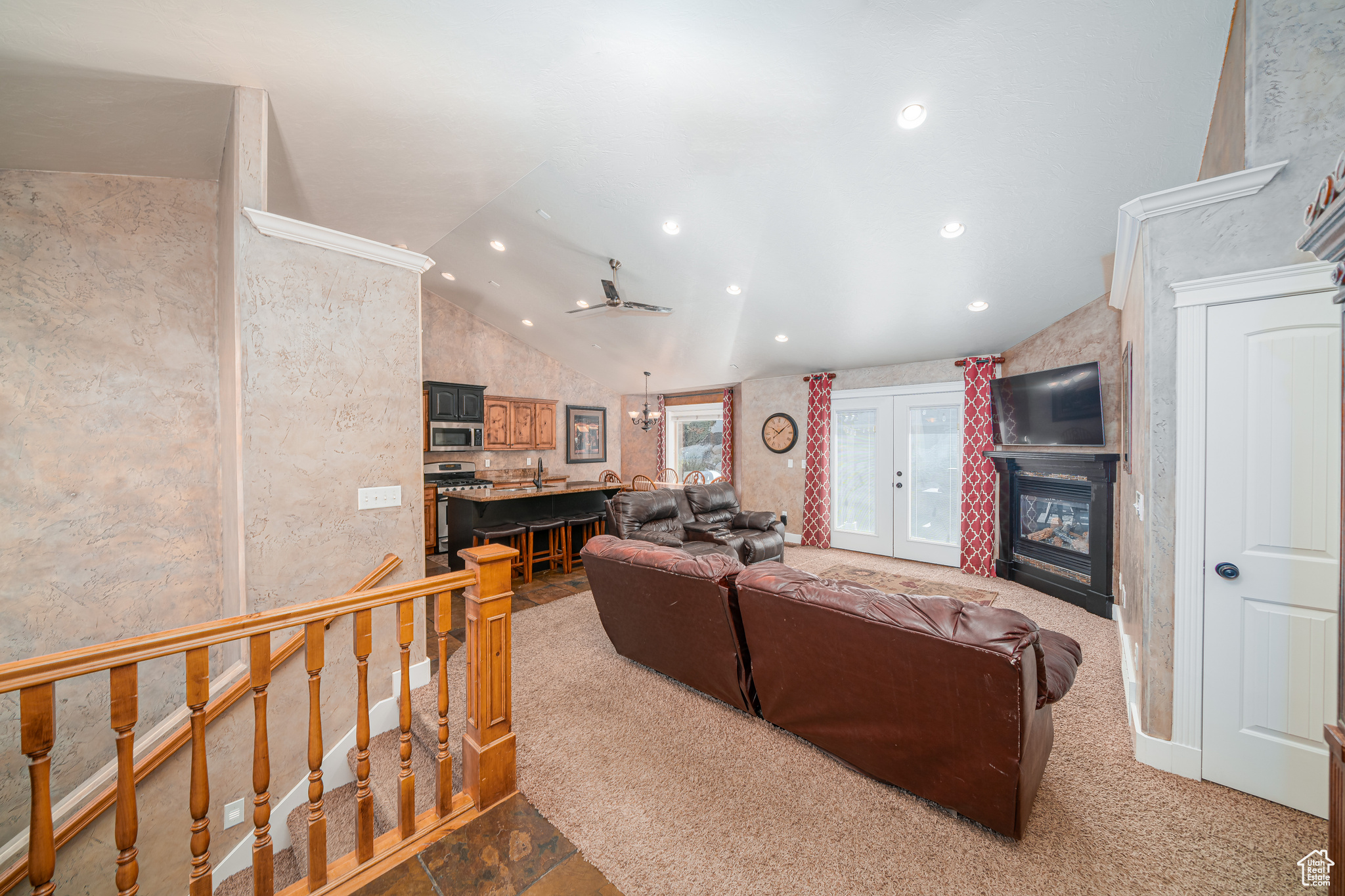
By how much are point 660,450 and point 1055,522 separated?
6.01m

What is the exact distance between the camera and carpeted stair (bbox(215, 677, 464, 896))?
198 centimetres

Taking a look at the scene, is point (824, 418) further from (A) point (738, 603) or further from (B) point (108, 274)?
(B) point (108, 274)

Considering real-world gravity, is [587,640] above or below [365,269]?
below

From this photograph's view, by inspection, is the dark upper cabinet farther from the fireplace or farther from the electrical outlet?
the fireplace

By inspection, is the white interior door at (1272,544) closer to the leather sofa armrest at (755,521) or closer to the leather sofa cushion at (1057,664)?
the leather sofa cushion at (1057,664)

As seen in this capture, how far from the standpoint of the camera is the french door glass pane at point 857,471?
5.96m

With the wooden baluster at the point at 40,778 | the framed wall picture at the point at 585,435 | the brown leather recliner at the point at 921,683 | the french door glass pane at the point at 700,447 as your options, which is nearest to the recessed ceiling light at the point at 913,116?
the brown leather recliner at the point at 921,683

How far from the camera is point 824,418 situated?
6277mm

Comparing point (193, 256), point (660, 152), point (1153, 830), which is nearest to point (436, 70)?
point (660, 152)

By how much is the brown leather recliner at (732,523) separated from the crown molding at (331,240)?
11.3 ft

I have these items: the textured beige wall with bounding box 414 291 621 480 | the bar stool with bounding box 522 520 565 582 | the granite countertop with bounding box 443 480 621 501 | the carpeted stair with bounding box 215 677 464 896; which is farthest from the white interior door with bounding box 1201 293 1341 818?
the textured beige wall with bounding box 414 291 621 480

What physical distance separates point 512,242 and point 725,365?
127 inches

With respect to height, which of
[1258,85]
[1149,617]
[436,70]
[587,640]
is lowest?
[587,640]

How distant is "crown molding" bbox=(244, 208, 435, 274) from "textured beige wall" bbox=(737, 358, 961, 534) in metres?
4.98
